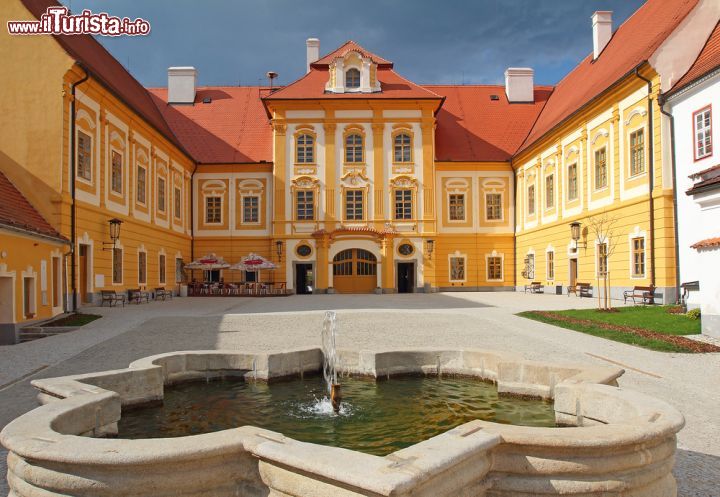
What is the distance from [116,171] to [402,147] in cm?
1639

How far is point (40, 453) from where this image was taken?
328cm

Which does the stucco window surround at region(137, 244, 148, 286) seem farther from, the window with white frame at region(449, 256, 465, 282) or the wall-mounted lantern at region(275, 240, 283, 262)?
the window with white frame at region(449, 256, 465, 282)

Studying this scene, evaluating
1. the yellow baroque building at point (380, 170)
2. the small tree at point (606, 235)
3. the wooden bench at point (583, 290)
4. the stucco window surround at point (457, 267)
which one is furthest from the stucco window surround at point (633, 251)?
the stucco window surround at point (457, 267)

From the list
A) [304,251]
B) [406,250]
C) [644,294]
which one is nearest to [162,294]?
[304,251]

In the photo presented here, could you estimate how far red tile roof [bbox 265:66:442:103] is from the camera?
33156 millimetres

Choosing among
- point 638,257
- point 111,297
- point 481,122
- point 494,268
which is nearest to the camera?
point 111,297

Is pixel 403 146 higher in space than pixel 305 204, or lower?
higher

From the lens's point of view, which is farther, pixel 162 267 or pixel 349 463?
pixel 162 267

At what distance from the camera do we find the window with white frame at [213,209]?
115ft

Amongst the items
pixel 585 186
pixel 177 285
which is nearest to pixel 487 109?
pixel 585 186

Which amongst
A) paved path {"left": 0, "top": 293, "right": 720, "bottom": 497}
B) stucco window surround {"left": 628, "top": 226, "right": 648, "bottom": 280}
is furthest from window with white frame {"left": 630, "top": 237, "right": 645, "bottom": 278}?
paved path {"left": 0, "top": 293, "right": 720, "bottom": 497}

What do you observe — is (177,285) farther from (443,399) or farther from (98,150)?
(443,399)

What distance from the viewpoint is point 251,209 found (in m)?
35.0

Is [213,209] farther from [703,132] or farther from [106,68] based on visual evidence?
[703,132]
